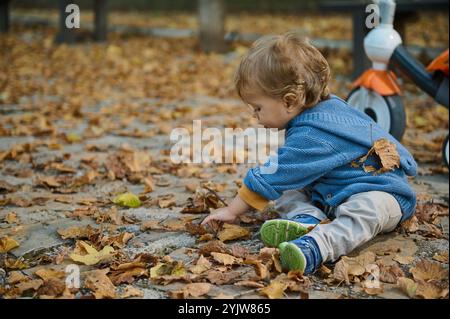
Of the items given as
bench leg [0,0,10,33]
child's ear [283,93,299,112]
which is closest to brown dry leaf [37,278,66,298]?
child's ear [283,93,299,112]

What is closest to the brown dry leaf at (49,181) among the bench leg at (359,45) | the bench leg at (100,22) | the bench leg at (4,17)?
the bench leg at (359,45)

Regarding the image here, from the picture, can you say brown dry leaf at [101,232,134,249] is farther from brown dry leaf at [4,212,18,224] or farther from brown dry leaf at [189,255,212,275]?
brown dry leaf at [4,212,18,224]

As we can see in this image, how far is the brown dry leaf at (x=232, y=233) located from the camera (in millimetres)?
2277

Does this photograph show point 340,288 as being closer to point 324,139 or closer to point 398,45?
point 324,139

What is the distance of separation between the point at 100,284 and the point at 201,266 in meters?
0.33

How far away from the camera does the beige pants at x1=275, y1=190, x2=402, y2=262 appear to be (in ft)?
6.66

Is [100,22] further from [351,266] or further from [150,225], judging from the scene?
[351,266]

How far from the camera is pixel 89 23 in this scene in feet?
37.6

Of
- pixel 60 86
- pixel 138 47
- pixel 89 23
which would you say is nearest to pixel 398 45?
pixel 60 86

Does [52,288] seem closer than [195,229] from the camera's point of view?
Yes

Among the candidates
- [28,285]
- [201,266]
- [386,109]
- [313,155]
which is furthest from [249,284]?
[386,109]

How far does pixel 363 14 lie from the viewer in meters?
5.40

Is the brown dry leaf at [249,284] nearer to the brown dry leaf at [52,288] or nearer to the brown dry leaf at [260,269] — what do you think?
the brown dry leaf at [260,269]

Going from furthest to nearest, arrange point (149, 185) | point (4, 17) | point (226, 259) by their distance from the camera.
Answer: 1. point (4, 17)
2. point (149, 185)
3. point (226, 259)
